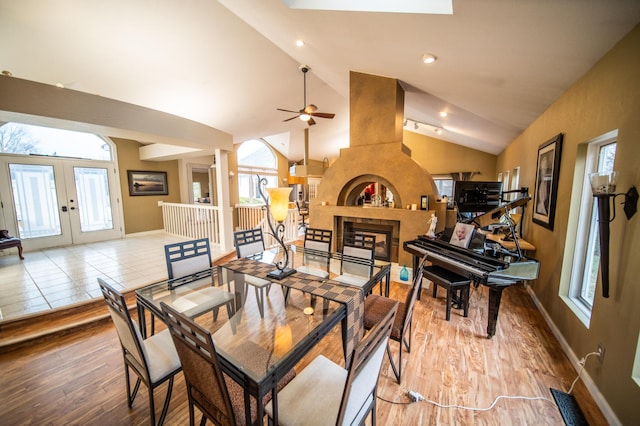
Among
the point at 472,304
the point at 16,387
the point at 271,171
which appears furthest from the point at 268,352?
the point at 271,171

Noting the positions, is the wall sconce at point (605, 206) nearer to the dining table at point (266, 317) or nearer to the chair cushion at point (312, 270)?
the dining table at point (266, 317)

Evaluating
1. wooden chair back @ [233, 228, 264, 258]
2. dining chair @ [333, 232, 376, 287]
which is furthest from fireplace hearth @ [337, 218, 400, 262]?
wooden chair back @ [233, 228, 264, 258]

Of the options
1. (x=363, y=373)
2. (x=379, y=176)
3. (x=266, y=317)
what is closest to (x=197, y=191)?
(x=379, y=176)

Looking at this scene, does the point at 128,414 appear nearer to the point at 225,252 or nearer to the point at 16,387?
the point at 16,387

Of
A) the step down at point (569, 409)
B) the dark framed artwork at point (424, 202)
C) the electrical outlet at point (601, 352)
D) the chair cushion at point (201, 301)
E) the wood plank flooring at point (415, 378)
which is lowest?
the wood plank flooring at point (415, 378)

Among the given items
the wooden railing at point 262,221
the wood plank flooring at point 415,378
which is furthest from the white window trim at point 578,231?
the wooden railing at point 262,221

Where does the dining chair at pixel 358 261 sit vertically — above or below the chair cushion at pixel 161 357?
above

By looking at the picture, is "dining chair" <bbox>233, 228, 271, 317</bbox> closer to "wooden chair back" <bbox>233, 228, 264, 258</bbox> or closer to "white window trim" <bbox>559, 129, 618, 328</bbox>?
"wooden chair back" <bbox>233, 228, 264, 258</bbox>

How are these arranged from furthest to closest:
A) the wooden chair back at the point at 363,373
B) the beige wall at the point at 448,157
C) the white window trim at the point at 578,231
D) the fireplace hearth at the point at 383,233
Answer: the beige wall at the point at 448,157 → the fireplace hearth at the point at 383,233 → the white window trim at the point at 578,231 → the wooden chair back at the point at 363,373

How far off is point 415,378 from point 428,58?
10.0ft

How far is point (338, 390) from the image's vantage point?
4.13 feet

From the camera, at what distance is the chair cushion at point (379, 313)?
5.98 ft

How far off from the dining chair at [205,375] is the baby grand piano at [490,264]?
1.79m

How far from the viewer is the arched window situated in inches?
321
